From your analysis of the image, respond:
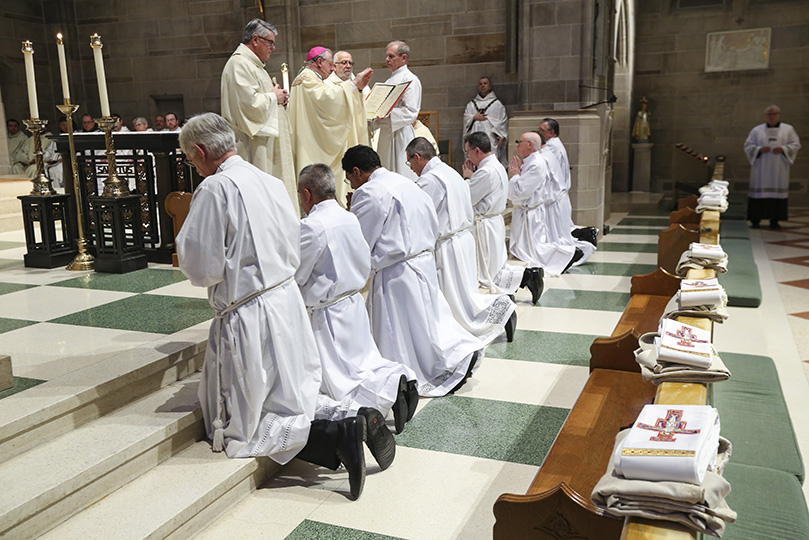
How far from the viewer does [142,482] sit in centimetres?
299

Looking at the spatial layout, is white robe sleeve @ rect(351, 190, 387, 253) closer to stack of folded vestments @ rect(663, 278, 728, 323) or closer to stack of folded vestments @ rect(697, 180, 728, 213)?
stack of folded vestments @ rect(663, 278, 728, 323)

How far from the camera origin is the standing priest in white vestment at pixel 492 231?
6.16 meters

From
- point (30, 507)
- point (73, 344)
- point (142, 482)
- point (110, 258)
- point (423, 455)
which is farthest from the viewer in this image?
point (110, 258)

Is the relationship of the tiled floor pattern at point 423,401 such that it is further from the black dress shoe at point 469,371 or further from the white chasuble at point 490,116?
the white chasuble at point 490,116

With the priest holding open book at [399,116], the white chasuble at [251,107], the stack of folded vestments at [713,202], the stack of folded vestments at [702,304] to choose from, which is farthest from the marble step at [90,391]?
the stack of folded vestments at [713,202]

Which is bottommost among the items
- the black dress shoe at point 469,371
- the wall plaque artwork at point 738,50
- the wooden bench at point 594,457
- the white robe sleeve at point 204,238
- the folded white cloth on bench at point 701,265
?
the black dress shoe at point 469,371

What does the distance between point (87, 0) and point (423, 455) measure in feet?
48.0

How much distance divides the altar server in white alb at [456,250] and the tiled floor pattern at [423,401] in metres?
0.24

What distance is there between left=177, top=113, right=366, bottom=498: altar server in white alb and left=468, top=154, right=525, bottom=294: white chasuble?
3.20 metres

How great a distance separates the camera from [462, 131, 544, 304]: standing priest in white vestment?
6164 mm

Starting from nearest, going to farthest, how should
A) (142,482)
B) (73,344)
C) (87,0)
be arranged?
(142,482) → (73,344) → (87,0)

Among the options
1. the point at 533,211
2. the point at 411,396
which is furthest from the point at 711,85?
the point at 411,396

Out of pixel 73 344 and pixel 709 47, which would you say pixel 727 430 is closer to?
pixel 73 344

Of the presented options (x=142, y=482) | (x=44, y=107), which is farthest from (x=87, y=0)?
(x=142, y=482)
